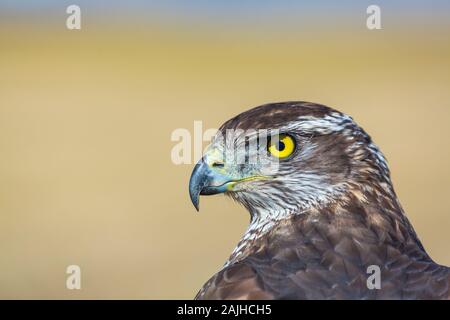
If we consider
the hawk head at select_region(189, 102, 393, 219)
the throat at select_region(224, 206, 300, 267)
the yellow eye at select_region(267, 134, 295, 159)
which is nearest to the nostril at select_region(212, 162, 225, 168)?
the hawk head at select_region(189, 102, 393, 219)

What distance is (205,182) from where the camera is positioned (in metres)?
5.91

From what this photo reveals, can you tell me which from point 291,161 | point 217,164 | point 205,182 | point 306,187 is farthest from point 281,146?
point 205,182

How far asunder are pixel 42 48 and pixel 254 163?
125 ft

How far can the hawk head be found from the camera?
19.2 feet

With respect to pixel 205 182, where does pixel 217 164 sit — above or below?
above

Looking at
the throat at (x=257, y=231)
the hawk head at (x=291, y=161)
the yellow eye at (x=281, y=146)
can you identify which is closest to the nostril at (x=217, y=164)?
the hawk head at (x=291, y=161)

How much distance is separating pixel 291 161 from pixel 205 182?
580 mm

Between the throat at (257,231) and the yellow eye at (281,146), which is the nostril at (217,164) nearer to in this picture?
the yellow eye at (281,146)

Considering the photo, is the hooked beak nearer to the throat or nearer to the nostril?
the nostril

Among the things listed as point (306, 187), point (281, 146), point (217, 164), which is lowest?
point (306, 187)

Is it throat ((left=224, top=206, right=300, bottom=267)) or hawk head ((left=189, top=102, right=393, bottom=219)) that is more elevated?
hawk head ((left=189, top=102, right=393, bottom=219))

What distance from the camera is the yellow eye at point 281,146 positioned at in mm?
5891

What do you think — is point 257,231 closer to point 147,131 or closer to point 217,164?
point 217,164

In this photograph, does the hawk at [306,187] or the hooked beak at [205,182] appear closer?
the hawk at [306,187]
